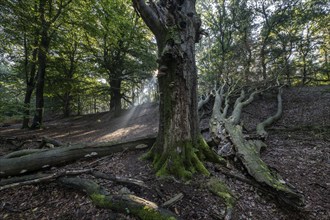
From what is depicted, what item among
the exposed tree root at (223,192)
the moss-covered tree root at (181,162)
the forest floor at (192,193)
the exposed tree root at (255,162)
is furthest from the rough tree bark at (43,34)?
the exposed tree root at (223,192)

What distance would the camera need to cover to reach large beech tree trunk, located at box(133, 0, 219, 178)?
11.8 feet

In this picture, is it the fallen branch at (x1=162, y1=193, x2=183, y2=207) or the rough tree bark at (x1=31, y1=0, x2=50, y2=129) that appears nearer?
the fallen branch at (x1=162, y1=193, x2=183, y2=207)

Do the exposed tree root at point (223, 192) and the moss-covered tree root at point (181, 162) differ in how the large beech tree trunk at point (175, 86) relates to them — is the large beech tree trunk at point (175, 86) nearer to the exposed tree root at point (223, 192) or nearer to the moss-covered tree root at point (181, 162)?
the moss-covered tree root at point (181, 162)

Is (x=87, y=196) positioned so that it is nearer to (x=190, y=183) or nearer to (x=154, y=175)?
(x=154, y=175)

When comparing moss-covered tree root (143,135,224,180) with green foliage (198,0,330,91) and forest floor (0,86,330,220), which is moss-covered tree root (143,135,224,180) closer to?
forest floor (0,86,330,220)

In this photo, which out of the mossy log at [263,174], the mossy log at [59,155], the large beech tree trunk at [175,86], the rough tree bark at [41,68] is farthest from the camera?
the rough tree bark at [41,68]

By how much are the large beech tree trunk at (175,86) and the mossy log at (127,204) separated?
98 centimetres

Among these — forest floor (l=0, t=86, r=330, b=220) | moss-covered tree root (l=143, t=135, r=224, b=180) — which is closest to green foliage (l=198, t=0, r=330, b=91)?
forest floor (l=0, t=86, r=330, b=220)

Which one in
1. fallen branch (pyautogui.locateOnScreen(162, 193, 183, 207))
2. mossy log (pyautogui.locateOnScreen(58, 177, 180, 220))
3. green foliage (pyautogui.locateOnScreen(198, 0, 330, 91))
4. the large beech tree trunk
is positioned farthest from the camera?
green foliage (pyautogui.locateOnScreen(198, 0, 330, 91))

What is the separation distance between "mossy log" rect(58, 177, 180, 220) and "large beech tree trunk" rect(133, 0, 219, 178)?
3.20ft

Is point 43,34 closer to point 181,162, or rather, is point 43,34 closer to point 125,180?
point 125,180

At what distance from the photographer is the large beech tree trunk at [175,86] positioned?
3605 millimetres

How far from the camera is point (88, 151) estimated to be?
15.8ft

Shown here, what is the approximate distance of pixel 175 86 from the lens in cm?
367
